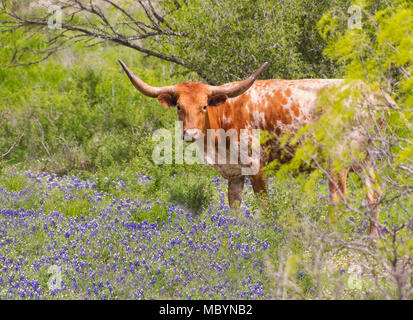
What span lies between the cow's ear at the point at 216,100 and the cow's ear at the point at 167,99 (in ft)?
1.32

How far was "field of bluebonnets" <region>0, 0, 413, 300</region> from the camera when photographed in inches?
156

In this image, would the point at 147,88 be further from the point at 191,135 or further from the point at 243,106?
the point at 243,106

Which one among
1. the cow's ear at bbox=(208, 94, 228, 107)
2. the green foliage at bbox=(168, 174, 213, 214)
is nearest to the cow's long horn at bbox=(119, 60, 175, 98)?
the cow's ear at bbox=(208, 94, 228, 107)

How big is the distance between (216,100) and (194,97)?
0.99 ft

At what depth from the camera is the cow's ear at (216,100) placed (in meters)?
6.07

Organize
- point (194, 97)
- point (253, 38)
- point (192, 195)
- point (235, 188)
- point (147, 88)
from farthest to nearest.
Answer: point (253, 38) < point (192, 195) < point (235, 188) < point (147, 88) < point (194, 97)

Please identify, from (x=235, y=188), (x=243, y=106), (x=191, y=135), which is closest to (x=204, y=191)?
(x=235, y=188)

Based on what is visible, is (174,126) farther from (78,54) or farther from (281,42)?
(78,54)

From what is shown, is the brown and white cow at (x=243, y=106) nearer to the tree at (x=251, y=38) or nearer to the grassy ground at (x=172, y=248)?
the grassy ground at (x=172, y=248)

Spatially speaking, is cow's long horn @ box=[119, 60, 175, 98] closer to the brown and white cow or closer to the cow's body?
the brown and white cow

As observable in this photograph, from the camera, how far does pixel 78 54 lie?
16.0 meters

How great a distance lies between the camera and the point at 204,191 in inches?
267

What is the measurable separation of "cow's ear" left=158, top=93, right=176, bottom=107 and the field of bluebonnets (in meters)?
1.13
